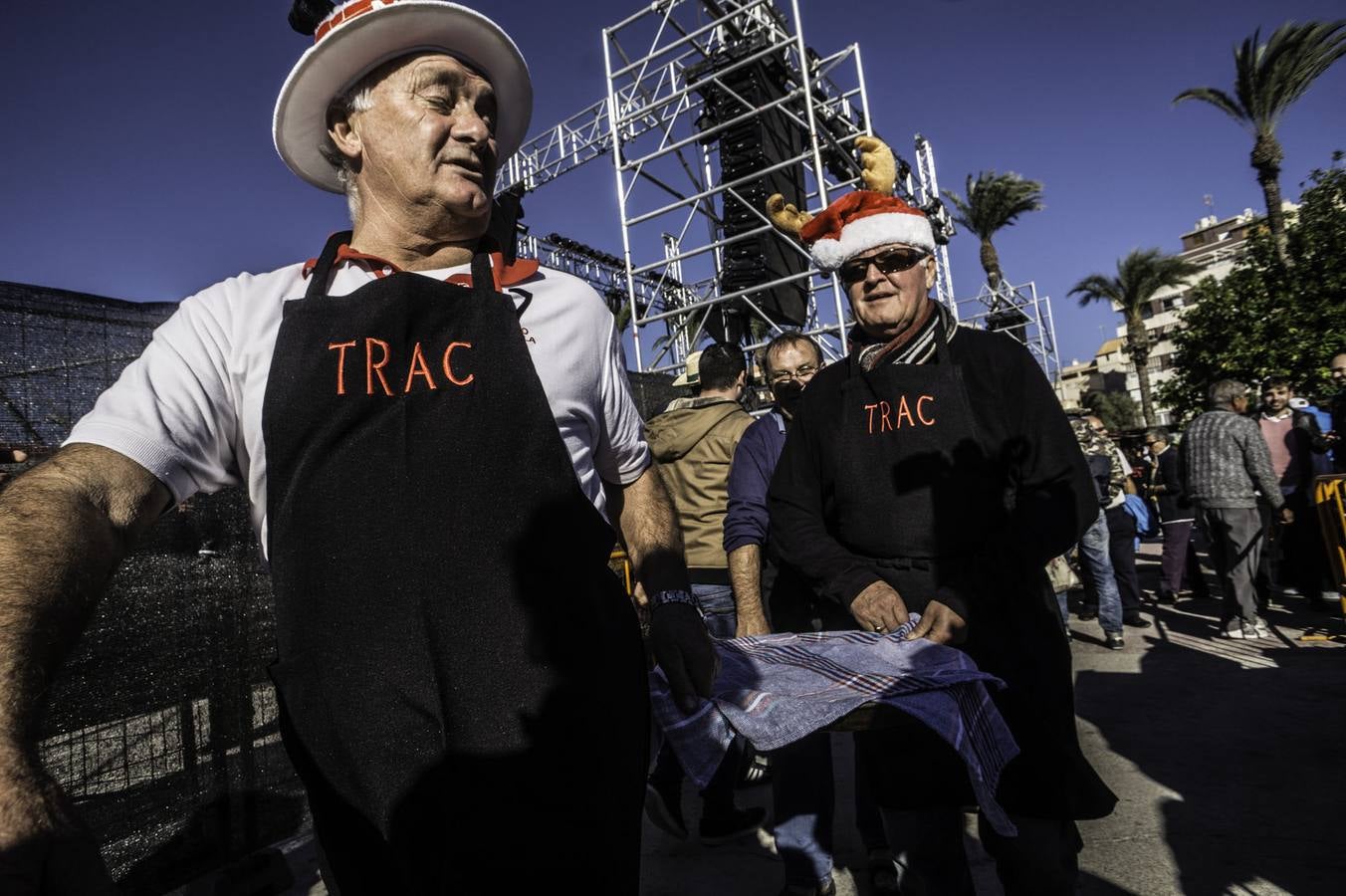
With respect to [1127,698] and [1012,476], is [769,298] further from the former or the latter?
[1012,476]

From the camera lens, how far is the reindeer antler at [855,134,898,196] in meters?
2.79

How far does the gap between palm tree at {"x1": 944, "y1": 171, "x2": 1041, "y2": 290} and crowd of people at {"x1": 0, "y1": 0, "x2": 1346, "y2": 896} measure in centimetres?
2507

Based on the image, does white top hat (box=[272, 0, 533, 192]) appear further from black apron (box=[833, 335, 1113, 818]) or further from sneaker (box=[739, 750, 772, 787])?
sneaker (box=[739, 750, 772, 787])

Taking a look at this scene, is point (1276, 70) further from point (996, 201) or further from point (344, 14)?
point (344, 14)

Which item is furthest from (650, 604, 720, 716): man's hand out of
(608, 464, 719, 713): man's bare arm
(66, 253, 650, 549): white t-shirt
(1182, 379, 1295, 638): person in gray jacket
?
(1182, 379, 1295, 638): person in gray jacket

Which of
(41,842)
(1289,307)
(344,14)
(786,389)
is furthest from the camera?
(1289,307)

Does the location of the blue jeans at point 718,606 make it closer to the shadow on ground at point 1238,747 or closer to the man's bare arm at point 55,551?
the shadow on ground at point 1238,747

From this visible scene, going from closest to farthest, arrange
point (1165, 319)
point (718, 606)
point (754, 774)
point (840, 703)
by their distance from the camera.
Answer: point (840, 703)
point (718, 606)
point (754, 774)
point (1165, 319)

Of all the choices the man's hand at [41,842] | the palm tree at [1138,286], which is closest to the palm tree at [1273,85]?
the palm tree at [1138,286]

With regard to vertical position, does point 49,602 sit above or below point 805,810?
above

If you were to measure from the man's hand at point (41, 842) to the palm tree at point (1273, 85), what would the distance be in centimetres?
2154

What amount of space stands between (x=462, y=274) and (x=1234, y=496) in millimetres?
6856

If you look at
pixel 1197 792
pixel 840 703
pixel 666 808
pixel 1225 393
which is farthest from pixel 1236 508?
pixel 840 703

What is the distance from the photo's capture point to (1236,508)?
6.17 metres
